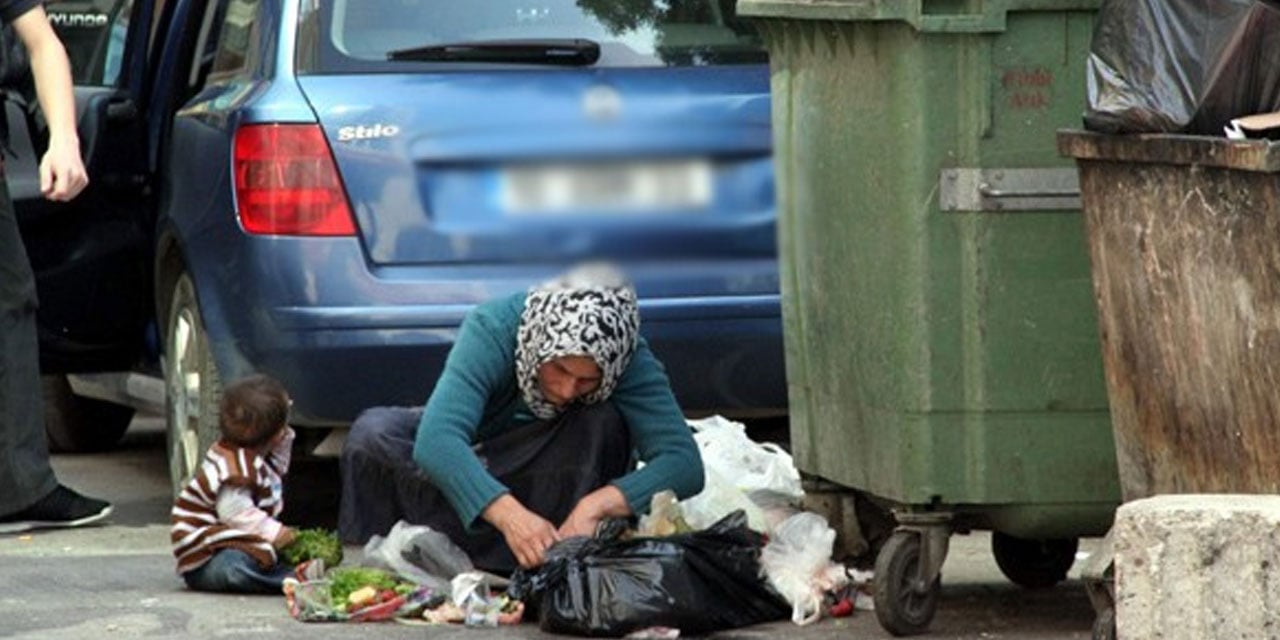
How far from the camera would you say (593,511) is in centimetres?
697

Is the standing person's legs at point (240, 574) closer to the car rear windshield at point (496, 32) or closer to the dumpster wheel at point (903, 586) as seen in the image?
the car rear windshield at point (496, 32)

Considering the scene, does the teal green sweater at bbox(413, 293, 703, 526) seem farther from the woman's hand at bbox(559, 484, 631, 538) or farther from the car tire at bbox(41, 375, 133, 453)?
the car tire at bbox(41, 375, 133, 453)

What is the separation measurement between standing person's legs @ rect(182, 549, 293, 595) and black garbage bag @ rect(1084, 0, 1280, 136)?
2.15m

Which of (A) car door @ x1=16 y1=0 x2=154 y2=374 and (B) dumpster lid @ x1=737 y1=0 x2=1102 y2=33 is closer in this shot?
(B) dumpster lid @ x1=737 y1=0 x2=1102 y2=33

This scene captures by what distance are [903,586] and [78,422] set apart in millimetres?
4386

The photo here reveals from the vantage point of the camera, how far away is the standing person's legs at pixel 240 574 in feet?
23.7

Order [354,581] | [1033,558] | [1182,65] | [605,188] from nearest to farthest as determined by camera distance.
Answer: [1182,65]
[605,188]
[354,581]
[1033,558]

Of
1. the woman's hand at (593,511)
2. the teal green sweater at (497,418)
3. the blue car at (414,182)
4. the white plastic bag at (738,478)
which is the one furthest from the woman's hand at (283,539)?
the white plastic bag at (738,478)

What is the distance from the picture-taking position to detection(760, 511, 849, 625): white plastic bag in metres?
6.88

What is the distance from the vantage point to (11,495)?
833 centimetres

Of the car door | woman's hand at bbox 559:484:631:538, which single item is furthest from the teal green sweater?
the car door

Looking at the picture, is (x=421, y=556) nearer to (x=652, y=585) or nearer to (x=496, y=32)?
(x=652, y=585)

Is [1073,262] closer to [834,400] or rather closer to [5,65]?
[834,400]

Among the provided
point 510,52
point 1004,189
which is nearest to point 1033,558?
point 1004,189
